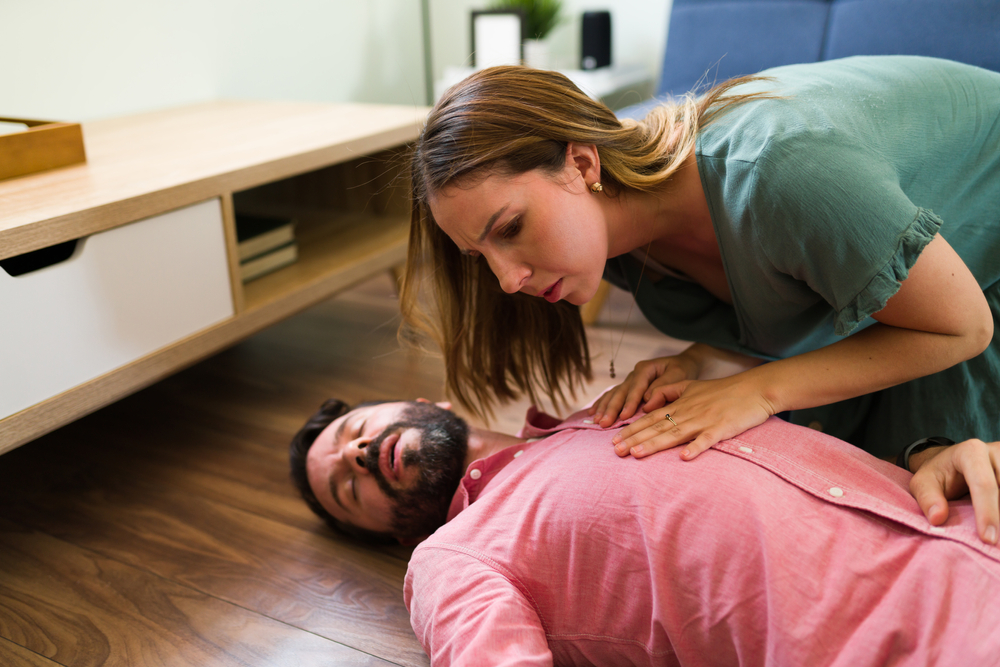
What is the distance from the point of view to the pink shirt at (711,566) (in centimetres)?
68

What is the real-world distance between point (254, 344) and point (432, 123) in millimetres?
1119

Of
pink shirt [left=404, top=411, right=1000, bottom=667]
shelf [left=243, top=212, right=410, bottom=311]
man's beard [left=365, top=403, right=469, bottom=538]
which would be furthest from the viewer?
shelf [left=243, top=212, right=410, bottom=311]

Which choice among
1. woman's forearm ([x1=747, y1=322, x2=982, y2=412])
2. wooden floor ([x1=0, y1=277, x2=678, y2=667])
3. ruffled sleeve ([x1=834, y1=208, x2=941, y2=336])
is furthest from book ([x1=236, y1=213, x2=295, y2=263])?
ruffled sleeve ([x1=834, y1=208, x2=941, y2=336])

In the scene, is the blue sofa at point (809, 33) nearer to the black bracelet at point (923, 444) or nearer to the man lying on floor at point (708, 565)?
the black bracelet at point (923, 444)

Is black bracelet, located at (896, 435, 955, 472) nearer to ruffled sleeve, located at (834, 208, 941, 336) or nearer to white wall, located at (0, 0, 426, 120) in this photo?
ruffled sleeve, located at (834, 208, 941, 336)

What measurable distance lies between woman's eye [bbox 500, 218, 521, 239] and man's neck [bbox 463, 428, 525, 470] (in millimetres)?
329

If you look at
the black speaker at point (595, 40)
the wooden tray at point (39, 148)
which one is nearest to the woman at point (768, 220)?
the wooden tray at point (39, 148)

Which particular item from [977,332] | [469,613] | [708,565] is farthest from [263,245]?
[977,332]

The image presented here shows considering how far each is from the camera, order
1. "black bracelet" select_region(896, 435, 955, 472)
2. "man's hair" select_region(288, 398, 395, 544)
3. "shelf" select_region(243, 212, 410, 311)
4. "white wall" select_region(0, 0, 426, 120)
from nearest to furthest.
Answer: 1. "black bracelet" select_region(896, 435, 955, 472)
2. "man's hair" select_region(288, 398, 395, 544)
3. "shelf" select_region(243, 212, 410, 311)
4. "white wall" select_region(0, 0, 426, 120)

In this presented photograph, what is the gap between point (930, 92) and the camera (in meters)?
0.96

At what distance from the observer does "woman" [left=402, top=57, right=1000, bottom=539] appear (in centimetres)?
77

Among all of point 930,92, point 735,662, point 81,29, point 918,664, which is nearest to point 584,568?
point 735,662

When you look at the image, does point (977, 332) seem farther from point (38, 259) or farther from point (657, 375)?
point (38, 259)

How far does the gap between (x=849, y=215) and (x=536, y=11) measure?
2055 mm
